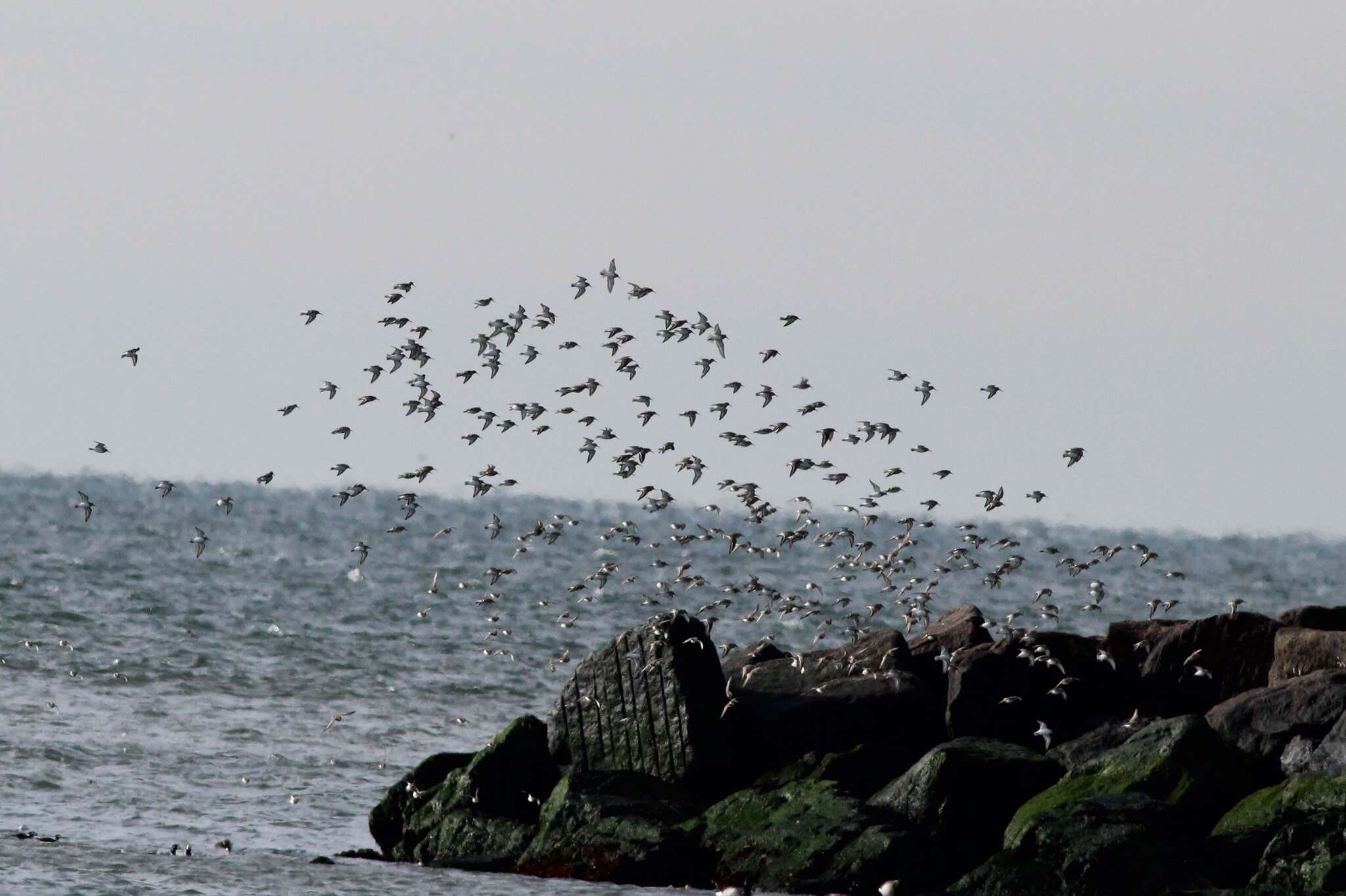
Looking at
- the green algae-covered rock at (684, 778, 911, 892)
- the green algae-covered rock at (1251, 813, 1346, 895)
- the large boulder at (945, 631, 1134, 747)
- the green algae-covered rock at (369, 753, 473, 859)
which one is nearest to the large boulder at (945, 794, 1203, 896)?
the green algae-covered rock at (1251, 813, 1346, 895)

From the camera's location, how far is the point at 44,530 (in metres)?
89.4

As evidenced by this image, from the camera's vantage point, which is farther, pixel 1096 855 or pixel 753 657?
pixel 753 657

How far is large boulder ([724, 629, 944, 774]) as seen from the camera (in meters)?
20.2

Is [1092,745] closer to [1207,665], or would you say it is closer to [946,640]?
[1207,665]

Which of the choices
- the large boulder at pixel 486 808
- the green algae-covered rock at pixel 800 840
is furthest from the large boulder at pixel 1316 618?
the large boulder at pixel 486 808

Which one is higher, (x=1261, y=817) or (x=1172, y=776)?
(x=1172, y=776)

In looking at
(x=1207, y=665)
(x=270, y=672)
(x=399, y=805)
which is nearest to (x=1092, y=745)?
(x=1207, y=665)


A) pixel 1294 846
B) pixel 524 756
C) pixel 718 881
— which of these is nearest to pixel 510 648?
pixel 524 756

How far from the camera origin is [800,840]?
1758 cm

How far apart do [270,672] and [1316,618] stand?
817 inches

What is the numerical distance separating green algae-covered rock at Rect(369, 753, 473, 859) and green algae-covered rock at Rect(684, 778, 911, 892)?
3634 mm

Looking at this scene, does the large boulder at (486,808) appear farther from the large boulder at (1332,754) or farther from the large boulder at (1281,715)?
the large boulder at (1332,754)

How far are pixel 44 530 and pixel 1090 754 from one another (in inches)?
3121

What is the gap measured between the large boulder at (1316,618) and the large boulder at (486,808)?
865cm
